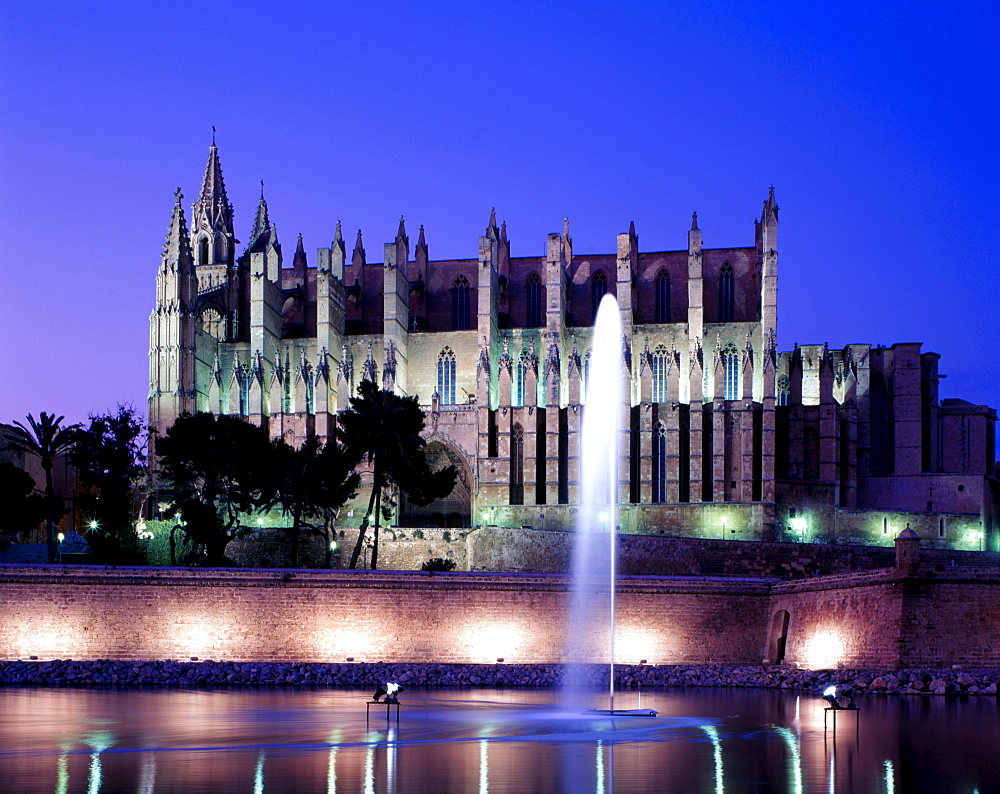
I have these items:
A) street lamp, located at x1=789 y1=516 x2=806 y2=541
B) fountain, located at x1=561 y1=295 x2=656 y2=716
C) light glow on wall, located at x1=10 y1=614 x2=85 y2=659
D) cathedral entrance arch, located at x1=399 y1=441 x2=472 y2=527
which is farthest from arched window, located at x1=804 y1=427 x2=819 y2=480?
light glow on wall, located at x1=10 y1=614 x2=85 y2=659

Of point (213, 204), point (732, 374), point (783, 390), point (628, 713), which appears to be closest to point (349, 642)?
point (628, 713)

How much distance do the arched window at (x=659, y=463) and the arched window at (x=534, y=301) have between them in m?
11.3

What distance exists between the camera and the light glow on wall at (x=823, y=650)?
3875 cm

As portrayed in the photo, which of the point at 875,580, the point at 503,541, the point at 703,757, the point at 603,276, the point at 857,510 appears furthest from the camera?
the point at 603,276

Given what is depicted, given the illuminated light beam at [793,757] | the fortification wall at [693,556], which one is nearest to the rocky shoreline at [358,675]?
the illuminated light beam at [793,757]

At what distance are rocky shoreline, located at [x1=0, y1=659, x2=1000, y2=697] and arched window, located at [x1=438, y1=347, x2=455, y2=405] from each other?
29.7 m

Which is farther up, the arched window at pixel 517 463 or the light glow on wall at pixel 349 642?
the arched window at pixel 517 463

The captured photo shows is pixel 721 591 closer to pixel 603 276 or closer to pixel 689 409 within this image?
pixel 689 409

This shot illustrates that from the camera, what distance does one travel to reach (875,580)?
37781mm

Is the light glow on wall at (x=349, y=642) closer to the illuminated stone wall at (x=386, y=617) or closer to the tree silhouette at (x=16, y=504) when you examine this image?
the illuminated stone wall at (x=386, y=617)

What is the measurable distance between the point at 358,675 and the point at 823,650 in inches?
519

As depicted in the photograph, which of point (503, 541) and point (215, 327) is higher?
point (215, 327)

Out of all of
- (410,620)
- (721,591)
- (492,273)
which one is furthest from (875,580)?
(492,273)

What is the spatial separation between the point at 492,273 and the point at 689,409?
39.6 feet
